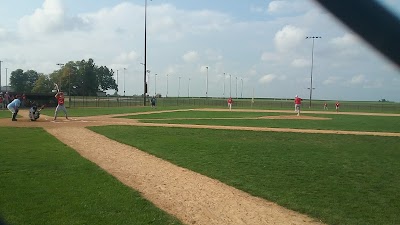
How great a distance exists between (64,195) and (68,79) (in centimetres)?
10418

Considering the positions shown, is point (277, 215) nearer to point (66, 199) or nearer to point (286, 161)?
point (66, 199)

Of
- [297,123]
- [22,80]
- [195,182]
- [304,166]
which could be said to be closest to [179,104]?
[297,123]

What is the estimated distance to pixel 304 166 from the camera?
33.0 ft

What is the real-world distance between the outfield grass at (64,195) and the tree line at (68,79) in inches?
3830

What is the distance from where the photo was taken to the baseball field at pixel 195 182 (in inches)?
231

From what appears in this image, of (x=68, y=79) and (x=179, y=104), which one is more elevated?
(x=68, y=79)

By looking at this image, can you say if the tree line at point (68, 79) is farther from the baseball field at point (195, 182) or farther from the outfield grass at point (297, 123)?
the baseball field at point (195, 182)

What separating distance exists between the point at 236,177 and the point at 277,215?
271 cm

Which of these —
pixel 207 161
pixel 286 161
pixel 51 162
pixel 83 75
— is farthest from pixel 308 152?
pixel 83 75

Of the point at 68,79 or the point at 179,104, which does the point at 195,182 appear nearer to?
the point at 179,104

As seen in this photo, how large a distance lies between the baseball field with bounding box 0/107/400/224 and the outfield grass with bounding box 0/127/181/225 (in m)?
0.02

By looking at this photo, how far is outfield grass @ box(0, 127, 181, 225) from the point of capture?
18.1 feet

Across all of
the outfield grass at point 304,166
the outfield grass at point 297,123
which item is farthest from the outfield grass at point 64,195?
the outfield grass at point 297,123

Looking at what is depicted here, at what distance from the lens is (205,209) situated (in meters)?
6.34
